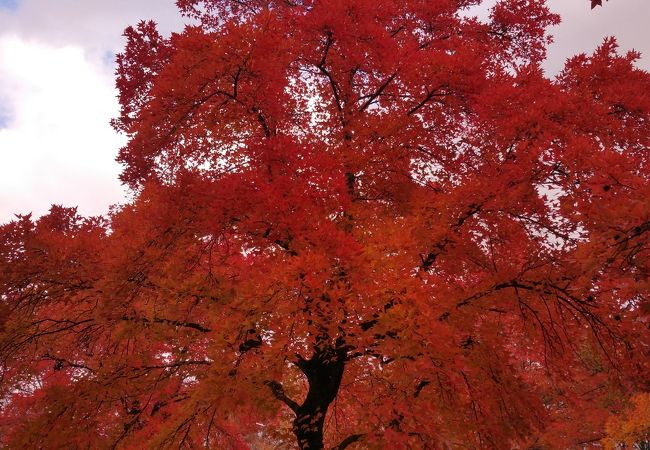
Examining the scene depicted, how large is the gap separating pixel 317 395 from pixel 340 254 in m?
3.61

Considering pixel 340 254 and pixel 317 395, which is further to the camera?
pixel 317 395

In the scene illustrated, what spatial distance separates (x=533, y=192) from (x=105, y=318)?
6.50m

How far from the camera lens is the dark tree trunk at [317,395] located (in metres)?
8.07

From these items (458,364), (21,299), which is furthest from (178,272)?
(458,364)

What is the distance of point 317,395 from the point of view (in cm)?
845

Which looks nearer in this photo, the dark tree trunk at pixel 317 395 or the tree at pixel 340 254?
the tree at pixel 340 254

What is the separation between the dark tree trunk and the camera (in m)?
8.07

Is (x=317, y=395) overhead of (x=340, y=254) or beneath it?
beneath

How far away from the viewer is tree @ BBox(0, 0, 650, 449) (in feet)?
19.7

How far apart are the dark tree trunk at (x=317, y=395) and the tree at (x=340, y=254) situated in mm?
37

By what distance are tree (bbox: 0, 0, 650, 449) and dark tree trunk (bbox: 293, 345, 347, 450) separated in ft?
0.12

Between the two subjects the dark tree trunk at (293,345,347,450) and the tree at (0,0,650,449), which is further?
the dark tree trunk at (293,345,347,450)

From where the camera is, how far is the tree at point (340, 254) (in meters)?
6.00

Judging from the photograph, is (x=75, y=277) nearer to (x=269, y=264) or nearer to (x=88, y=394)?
(x=88, y=394)
